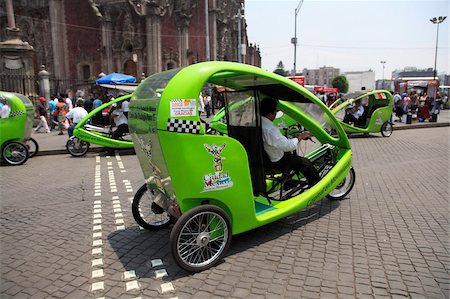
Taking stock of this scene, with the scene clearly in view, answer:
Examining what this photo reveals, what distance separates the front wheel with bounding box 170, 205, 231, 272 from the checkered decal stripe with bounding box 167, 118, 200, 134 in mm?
785

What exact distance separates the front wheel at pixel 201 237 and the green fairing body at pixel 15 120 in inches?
298

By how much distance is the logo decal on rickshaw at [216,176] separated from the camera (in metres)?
3.58

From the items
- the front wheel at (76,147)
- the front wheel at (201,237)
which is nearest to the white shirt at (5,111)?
the front wheel at (76,147)

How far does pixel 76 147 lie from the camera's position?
10.7 meters

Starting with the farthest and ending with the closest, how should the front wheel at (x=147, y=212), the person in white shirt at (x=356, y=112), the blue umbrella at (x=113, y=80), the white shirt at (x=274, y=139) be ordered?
the blue umbrella at (x=113, y=80), the person in white shirt at (x=356, y=112), the front wheel at (x=147, y=212), the white shirt at (x=274, y=139)

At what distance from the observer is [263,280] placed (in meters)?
3.42

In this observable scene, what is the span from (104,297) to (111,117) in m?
8.19

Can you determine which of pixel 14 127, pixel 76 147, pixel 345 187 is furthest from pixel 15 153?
pixel 345 187

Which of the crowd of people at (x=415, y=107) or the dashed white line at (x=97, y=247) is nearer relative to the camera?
the dashed white line at (x=97, y=247)

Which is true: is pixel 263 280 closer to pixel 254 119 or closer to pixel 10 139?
pixel 254 119

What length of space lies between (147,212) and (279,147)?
2.06 metres

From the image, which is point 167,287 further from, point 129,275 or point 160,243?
point 160,243

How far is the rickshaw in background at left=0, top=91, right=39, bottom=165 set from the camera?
8875mm

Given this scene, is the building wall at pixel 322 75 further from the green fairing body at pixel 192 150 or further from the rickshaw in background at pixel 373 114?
the green fairing body at pixel 192 150
